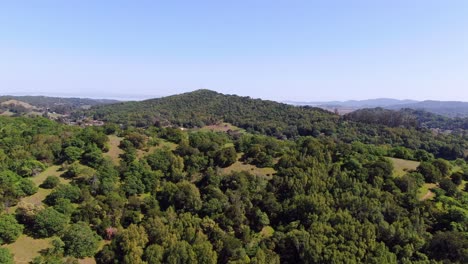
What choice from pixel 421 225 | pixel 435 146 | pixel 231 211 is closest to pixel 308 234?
pixel 231 211

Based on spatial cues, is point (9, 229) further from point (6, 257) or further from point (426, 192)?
point (426, 192)

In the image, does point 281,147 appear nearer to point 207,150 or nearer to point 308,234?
point 207,150

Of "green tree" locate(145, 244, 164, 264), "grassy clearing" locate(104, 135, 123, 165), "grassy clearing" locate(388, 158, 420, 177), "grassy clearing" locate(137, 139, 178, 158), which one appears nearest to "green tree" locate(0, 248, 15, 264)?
"green tree" locate(145, 244, 164, 264)

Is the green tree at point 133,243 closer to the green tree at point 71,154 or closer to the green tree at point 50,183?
the green tree at point 50,183

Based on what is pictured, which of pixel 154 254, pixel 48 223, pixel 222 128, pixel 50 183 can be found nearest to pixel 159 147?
pixel 50 183

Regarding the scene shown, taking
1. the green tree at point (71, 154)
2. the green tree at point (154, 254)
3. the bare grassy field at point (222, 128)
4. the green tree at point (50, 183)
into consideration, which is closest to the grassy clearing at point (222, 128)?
the bare grassy field at point (222, 128)

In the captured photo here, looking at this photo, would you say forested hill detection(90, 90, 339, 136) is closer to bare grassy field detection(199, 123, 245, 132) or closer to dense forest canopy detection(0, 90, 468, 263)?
bare grassy field detection(199, 123, 245, 132)
